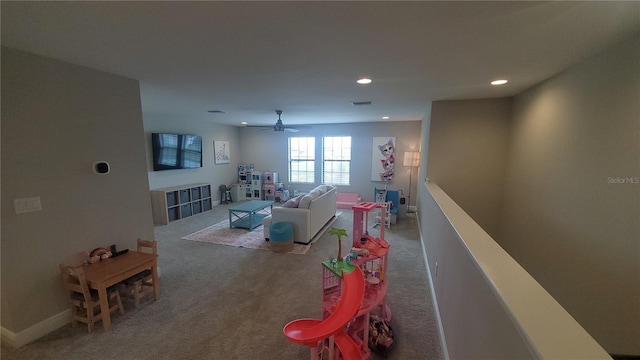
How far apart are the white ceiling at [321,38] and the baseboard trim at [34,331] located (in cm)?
226

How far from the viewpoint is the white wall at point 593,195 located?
162 cm

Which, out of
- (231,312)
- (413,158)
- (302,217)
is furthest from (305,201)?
(413,158)

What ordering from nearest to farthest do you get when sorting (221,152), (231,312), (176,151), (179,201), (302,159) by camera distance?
1. (231,312)
2. (179,201)
3. (176,151)
4. (221,152)
5. (302,159)

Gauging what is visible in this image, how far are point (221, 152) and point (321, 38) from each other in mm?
6303

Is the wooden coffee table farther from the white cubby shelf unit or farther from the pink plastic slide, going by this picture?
the pink plastic slide

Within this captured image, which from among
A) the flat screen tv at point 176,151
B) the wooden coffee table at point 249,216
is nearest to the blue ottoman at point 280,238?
the wooden coffee table at point 249,216

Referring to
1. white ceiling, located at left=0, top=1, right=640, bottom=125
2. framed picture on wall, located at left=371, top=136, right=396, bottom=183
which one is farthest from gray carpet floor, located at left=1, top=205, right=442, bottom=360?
framed picture on wall, located at left=371, top=136, right=396, bottom=183

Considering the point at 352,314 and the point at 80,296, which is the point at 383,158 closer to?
the point at 352,314

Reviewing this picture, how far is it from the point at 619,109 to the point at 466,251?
1.60 m

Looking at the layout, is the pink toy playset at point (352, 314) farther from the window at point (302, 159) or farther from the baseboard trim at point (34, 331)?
the window at point (302, 159)

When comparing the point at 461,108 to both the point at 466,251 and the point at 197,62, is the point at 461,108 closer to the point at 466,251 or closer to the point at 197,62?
the point at 466,251

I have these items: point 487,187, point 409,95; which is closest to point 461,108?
point 409,95

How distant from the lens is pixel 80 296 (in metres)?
2.19

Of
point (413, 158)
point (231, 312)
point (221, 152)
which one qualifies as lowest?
point (231, 312)
